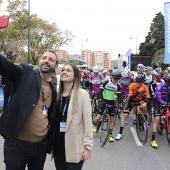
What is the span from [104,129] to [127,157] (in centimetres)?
126

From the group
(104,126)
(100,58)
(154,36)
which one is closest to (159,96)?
(104,126)

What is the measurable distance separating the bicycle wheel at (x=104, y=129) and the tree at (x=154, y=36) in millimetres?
52012

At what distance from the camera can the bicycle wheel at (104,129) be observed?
6072 mm

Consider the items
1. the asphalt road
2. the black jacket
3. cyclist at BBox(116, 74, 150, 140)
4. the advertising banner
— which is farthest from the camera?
the advertising banner

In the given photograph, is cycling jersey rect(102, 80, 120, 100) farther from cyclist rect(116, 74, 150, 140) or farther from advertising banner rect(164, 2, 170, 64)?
advertising banner rect(164, 2, 170, 64)

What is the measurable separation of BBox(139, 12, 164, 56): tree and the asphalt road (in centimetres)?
5220

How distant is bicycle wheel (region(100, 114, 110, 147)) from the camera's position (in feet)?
19.9

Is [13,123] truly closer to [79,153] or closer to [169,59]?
[79,153]

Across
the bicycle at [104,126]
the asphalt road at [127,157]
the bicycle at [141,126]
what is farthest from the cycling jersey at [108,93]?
the asphalt road at [127,157]

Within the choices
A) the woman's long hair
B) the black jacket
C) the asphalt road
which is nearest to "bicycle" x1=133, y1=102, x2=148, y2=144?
the asphalt road

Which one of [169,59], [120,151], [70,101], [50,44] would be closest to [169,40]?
[169,59]

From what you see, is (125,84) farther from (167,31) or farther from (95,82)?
(167,31)

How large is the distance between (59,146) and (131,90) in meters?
4.62

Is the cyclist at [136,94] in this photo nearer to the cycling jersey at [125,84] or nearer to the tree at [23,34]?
the cycling jersey at [125,84]
